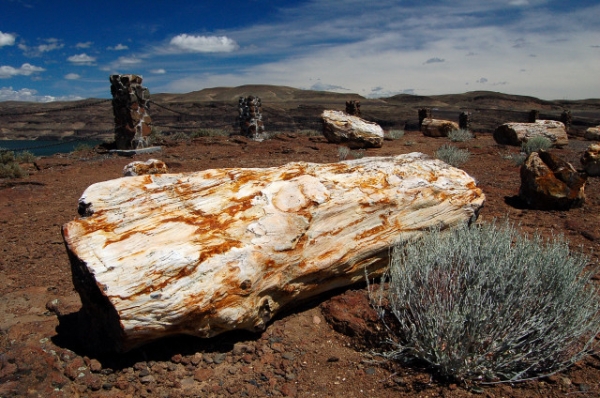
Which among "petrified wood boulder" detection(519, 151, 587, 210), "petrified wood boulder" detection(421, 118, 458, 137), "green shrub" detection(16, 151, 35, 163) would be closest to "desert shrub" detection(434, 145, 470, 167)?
"petrified wood boulder" detection(519, 151, 587, 210)

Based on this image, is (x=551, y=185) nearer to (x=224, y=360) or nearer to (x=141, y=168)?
(x=224, y=360)

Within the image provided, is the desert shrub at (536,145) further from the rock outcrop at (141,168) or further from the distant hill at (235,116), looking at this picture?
the distant hill at (235,116)

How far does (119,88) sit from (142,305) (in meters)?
11.3

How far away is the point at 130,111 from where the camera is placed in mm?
12055

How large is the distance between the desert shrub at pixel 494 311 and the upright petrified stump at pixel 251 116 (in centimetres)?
1403

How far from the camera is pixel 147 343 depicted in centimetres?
259

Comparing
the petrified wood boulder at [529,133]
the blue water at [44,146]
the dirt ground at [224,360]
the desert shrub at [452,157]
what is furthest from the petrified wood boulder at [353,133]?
the dirt ground at [224,360]

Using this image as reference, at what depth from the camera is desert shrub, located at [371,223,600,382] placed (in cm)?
223

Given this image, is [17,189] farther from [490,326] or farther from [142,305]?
[490,326]

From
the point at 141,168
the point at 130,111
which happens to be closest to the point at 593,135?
the point at 130,111

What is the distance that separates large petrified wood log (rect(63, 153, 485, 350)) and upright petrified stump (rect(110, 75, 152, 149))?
31.3 feet

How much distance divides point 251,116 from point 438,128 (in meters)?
7.55

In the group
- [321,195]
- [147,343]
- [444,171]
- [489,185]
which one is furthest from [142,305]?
[489,185]

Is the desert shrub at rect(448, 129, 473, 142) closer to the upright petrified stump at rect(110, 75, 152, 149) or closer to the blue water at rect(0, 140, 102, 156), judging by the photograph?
the upright petrified stump at rect(110, 75, 152, 149)
